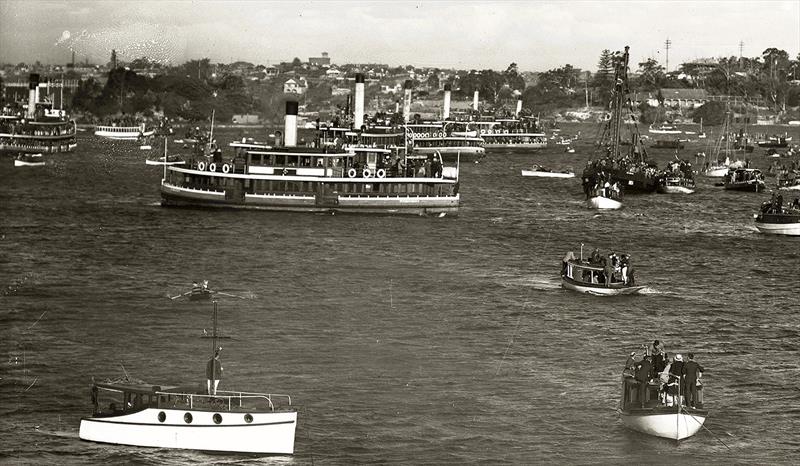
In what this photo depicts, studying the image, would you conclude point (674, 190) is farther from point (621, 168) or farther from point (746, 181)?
point (746, 181)

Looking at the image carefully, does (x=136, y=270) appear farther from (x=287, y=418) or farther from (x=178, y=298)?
(x=287, y=418)

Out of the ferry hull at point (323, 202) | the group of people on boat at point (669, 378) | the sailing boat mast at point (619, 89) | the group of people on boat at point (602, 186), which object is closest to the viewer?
the group of people on boat at point (669, 378)

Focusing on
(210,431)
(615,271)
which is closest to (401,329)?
(615,271)

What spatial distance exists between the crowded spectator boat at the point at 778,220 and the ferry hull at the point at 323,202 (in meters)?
28.1

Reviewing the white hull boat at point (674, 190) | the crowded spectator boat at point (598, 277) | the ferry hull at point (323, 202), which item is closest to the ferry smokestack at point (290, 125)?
the ferry hull at point (323, 202)

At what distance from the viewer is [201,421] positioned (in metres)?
41.7

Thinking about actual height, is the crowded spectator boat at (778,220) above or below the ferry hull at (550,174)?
above

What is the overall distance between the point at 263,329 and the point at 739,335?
25090 mm

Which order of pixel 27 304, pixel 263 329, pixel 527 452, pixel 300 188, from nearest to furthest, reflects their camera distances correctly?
pixel 527 452
pixel 263 329
pixel 27 304
pixel 300 188

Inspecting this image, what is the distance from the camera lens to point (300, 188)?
11675 centimetres

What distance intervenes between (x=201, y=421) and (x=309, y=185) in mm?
76232

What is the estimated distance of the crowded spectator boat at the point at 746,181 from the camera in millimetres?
165625

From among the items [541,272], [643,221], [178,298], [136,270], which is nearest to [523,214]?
[643,221]

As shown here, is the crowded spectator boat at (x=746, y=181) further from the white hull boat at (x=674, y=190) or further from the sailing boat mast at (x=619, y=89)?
the sailing boat mast at (x=619, y=89)
